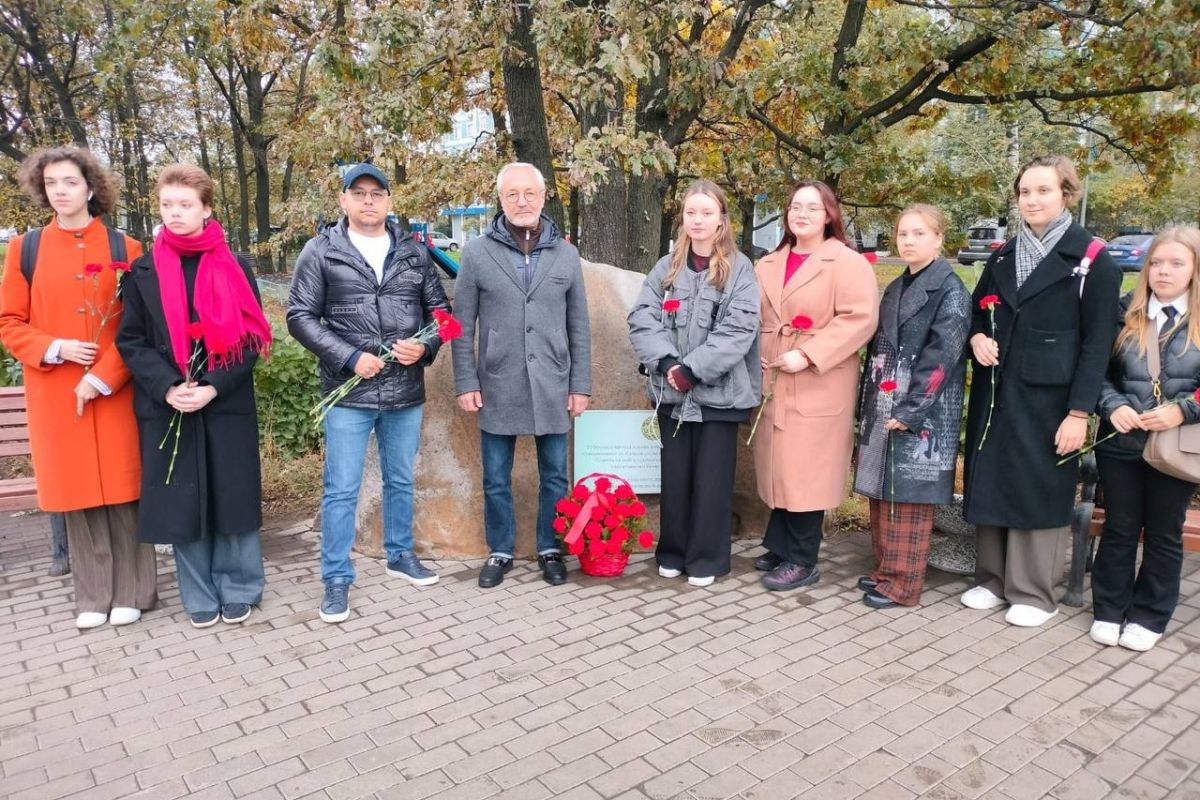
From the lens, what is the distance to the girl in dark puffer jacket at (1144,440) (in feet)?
12.1

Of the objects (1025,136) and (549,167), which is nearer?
(549,167)

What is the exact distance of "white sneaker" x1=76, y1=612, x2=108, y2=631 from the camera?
4.04 m

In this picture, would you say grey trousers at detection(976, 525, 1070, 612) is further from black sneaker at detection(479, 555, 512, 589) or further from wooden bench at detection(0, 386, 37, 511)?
wooden bench at detection(0, 386, 37, 511)

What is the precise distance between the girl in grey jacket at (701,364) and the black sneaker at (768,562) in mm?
240

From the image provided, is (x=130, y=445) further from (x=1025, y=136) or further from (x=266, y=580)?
(x=1025, y=136)

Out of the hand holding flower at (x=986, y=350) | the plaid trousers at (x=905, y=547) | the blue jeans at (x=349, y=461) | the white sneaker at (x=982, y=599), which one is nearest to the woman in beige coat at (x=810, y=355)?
the plaid trousers at (x=905, y=547)

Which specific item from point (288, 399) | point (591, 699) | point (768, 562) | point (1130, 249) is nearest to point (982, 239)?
point (1130, 249)

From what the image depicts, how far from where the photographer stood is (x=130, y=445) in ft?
13.2

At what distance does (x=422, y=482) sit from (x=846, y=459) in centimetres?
223

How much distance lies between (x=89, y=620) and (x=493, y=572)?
1.81 meters

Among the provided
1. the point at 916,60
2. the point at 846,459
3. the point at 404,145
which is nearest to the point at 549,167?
the point at 404,145

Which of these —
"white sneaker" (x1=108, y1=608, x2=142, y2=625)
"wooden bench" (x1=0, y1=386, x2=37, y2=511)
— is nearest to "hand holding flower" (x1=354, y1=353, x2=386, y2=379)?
"white sneaker" (x1=108, y1=608, x2=142, y2=625)

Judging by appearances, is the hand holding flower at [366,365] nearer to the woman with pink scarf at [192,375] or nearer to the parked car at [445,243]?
the woman with pink scarf at [192,375]

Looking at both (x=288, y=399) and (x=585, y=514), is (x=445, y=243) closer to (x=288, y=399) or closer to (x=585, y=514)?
(x=288, y=399)
